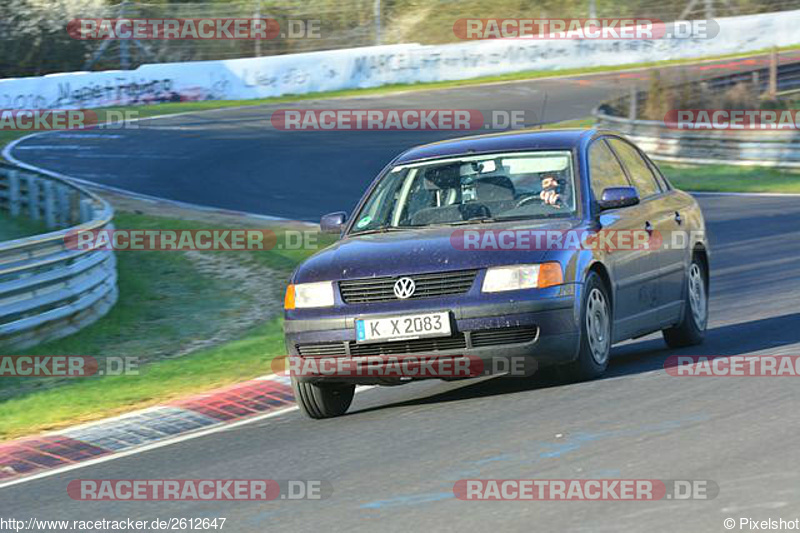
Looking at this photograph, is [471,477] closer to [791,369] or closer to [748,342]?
[791,369]

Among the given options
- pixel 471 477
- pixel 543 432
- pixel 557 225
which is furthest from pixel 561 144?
pixel 471 477

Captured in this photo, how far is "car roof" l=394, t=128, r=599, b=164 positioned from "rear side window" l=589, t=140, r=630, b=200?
0.11 meters

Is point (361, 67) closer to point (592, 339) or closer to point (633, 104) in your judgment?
point (633, 104)

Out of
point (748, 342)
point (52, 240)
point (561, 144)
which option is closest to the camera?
point (561, 144)

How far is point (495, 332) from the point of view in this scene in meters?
7.93

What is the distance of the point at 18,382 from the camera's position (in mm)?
11273

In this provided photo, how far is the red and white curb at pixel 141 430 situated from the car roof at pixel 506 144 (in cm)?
187

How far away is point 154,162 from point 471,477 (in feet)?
74.4

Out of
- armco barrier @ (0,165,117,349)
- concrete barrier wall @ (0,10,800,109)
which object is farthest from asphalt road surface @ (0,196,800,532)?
concrete barrier wall @ (0,10,800,109)

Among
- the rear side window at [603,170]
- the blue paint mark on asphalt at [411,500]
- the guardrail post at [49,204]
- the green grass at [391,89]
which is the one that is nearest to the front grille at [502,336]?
the rear side window at [603,170]

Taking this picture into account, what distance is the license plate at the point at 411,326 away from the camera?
7891mm

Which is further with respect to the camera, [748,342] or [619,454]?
[748,342]

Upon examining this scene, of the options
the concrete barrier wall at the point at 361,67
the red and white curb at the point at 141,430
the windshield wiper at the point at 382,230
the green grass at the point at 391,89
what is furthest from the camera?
the green grass at the point at 391,89

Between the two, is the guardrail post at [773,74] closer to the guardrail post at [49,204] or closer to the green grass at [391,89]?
the green grass at [391,89]
